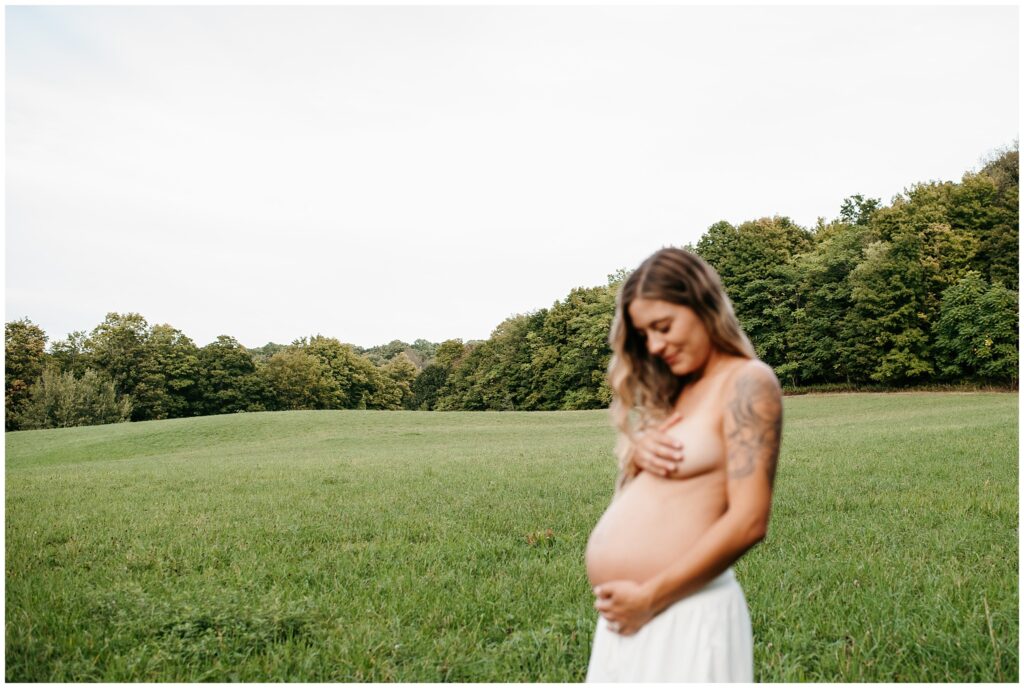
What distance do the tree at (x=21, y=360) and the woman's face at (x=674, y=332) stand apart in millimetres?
62109

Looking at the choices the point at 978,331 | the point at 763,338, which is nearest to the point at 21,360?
the point at 763,338

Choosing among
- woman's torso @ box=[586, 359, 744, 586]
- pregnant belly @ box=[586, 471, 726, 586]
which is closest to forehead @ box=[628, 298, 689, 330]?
woman's torso @ box=[586, 359, 744, 586]

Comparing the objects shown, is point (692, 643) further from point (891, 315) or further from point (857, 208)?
point (857, 208)

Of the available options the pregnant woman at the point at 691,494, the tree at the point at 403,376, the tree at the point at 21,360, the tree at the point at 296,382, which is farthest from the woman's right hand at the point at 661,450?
the tree at the point at 403,376

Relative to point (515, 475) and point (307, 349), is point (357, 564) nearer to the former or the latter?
point (515, 475)

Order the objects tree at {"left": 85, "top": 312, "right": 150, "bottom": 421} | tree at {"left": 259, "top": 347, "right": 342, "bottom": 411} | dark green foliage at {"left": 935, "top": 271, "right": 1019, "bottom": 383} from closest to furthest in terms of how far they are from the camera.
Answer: dark green foliage at {"left": 935, "top": 271, "right": 1019, "bottom": 383} < tree at {"left": 85, "top": 312, "right": 150, "bottom": 421} < tree at {"left": 259, "top": 347, "right": 342, "bottom": 411}

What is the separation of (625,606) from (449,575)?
167 inches

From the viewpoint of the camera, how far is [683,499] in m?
2.12

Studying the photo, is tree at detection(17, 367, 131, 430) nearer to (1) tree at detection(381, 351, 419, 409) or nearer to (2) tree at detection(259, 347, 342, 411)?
(2) tree at detection(259, 347, 342, 411)

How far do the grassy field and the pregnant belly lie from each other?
2.23 metres

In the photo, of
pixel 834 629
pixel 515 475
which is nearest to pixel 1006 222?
pixel 515 475

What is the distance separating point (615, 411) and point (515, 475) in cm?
1093

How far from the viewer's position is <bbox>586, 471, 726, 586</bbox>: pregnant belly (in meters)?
2.10

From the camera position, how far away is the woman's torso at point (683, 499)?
209 centimetres
